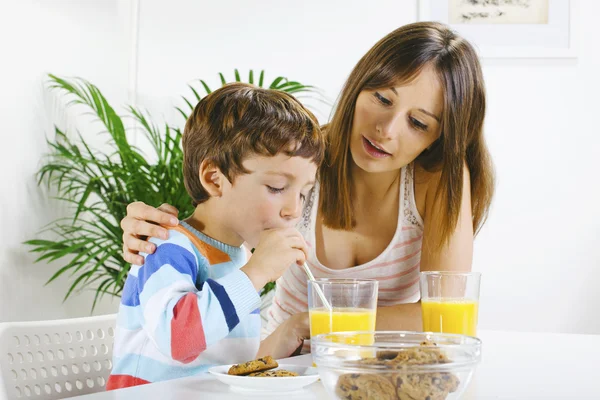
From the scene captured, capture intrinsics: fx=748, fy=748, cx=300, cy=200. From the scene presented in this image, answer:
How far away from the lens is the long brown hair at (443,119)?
1704mm

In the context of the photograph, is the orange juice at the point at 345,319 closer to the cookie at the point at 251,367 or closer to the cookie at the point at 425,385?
the cookie at the point at 251,367

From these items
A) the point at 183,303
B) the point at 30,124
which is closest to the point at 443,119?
the point at 183,303

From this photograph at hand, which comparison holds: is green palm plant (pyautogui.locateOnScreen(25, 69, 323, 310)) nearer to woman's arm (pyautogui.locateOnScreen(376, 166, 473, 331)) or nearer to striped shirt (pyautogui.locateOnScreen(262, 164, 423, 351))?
striped shirt (pyautogui.locateOnScreen(262, 164, 423, 351))

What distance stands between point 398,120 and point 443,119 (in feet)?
0.39

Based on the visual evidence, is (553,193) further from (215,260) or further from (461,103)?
(215,260)

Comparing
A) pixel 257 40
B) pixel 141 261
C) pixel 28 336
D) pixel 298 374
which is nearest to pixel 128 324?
pixel 141 261

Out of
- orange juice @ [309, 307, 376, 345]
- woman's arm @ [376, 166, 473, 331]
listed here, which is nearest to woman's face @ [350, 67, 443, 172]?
woman's arm @ [376, 166, 473, 331]

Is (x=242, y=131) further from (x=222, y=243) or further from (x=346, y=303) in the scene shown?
(x=346, y=303)

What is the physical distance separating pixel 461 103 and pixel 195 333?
90cm

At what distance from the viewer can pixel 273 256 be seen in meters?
1.24

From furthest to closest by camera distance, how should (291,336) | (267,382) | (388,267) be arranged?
(388,267)
(291,336)
(267,382)

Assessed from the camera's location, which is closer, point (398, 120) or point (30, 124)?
point (398, 120)

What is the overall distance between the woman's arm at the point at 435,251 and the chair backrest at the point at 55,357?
0.59 m

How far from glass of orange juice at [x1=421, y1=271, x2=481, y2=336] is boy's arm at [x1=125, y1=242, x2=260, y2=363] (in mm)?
289
